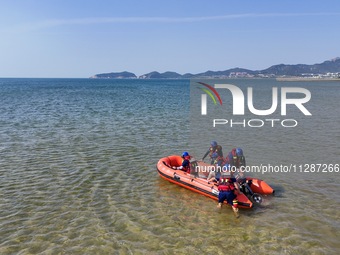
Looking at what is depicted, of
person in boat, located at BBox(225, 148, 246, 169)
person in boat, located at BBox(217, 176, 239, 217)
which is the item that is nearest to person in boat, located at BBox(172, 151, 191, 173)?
person in boat, located at BBox(225, 148, 246, 169)

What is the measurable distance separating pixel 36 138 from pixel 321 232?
17.5m

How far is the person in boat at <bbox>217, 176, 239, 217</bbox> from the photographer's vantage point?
1040 cm

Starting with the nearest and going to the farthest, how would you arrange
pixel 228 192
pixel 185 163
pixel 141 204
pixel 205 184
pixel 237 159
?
pixel 228 192, pixel 141 204, pixel 205 184, pixel 237 159, pixel 185 163

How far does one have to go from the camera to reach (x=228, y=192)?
10.5 meters

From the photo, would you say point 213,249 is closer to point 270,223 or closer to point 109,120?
point 270,223

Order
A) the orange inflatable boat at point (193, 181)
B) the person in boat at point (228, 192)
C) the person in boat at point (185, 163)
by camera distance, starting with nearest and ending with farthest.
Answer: the person in boat at point (228, 192), the orange inflatable boat at point (193, 181), the person in boat at point (185, 163)

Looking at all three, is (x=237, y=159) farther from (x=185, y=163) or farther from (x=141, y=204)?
(x=141, y=204)

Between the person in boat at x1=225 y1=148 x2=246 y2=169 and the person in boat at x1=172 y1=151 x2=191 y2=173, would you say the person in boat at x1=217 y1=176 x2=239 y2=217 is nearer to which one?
the person in boat at x1=225 y1=148 x2=246 y2=169

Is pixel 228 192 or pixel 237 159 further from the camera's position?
pixel 237 159

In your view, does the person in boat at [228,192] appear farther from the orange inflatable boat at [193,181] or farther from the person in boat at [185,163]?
the person in boat at [185,163]

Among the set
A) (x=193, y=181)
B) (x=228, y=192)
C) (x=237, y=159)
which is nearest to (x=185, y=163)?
(x=193, y=181)

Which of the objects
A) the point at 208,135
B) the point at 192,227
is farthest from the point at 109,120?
the point at 192,227

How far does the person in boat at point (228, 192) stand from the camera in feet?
34.1

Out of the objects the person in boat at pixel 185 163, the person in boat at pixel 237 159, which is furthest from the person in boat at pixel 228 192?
the person in boat at pixel 185 163
